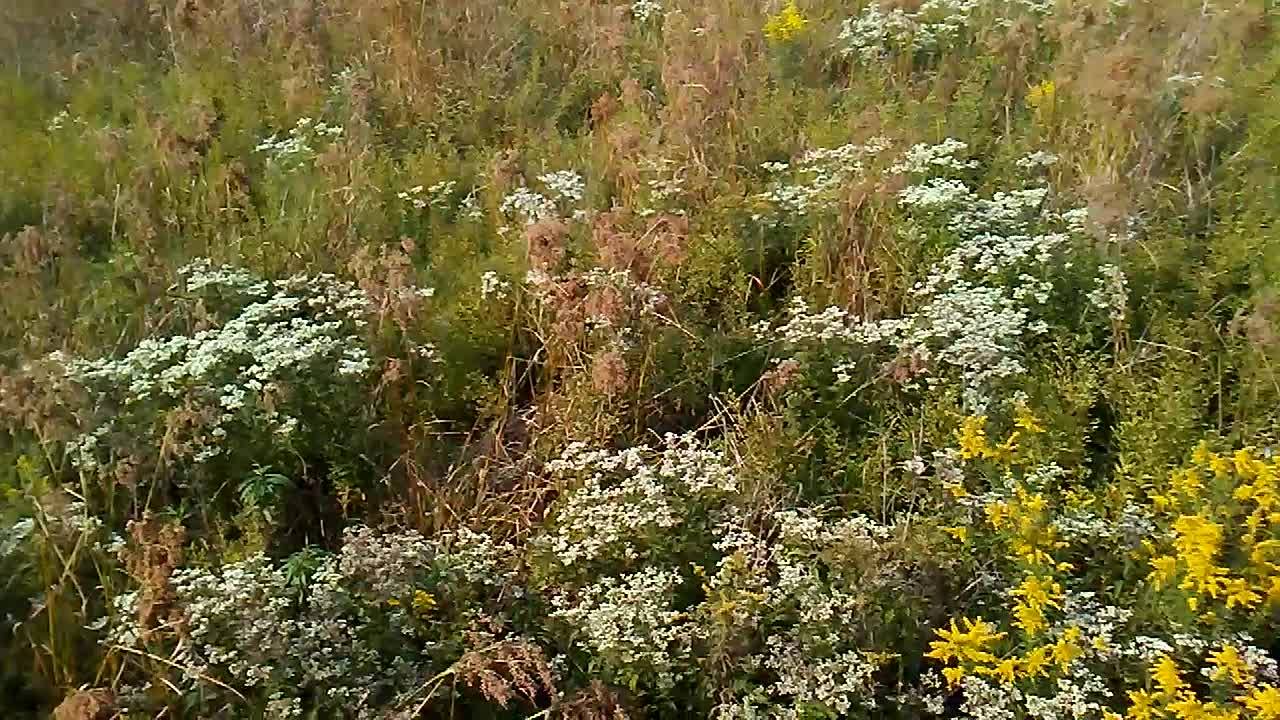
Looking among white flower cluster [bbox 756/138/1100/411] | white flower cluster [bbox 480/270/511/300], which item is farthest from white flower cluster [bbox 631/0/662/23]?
white flower cluster [bbox 480/270/511/300]

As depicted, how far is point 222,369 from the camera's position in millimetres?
3174

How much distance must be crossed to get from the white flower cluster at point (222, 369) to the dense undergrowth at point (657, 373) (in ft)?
0.05

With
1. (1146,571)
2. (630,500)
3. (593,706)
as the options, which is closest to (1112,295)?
(1146,571)

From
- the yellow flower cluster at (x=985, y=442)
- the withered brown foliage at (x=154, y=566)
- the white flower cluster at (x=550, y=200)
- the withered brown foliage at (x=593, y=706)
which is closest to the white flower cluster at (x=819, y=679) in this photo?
the withered brown foliage at (x=593, y=706)

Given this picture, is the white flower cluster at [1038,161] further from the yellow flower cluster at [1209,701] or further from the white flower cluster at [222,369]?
the white flower cluster at [222,369]

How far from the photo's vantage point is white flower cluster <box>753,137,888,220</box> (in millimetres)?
4184

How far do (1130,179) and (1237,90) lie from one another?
36.2 inches

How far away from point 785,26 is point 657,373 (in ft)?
8.96

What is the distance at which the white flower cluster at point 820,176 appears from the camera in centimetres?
418

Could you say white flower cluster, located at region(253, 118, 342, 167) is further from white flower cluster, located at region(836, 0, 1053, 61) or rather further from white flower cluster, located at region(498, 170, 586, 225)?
white flower cluster, located at region(836, 0, 1053, 61)

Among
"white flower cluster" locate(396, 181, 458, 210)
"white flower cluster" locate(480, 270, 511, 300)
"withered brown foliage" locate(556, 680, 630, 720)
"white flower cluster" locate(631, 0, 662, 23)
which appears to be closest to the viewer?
"withered brown foliage" locate(556, 680, 630, 720)

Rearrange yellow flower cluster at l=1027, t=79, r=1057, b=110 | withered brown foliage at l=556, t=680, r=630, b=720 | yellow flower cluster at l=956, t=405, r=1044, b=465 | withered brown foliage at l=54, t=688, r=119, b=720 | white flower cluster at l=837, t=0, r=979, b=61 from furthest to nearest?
white flower cluster at l=837, t=0, r=979, b=61, yellow flower cluster at l=1027, t=79, r=1057, b=110, yellow flower cluster at l=956, t=405, r=1044, b=465, withered brown foliage at l=556, t=680, r=630, b=720, withered brown foliage at l=54, t=688, r=119, b=720

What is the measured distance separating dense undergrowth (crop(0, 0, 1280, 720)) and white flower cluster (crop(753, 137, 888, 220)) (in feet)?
0.09

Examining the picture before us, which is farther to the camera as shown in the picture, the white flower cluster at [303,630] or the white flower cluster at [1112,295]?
the white flower cluster at [1112,295]
